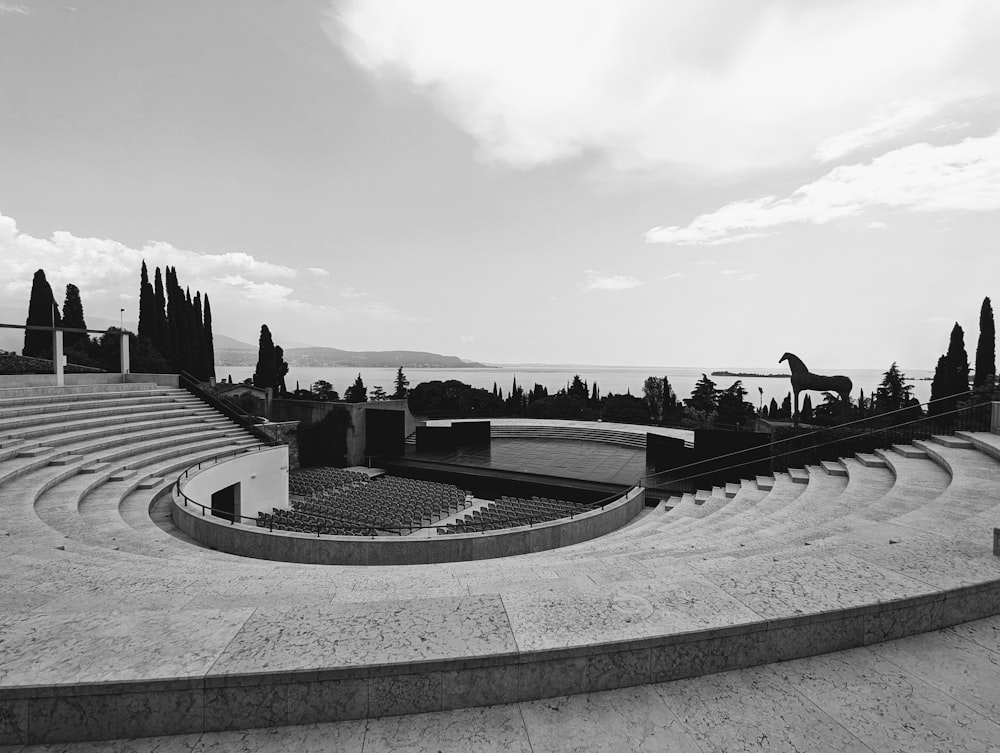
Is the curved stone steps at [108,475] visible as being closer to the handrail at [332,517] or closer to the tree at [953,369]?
the handrail at [332,517]

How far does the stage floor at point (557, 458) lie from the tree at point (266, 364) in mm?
18935

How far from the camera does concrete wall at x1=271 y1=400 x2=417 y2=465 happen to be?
2545 cm

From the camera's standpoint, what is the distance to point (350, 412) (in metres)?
25.7

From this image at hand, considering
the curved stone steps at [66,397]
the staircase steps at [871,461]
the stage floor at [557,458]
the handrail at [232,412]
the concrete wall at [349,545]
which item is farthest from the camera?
the stage floor at [557,458]

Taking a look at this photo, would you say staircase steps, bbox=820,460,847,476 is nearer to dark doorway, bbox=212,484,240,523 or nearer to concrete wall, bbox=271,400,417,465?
dark doorway, bbox=212,484,240,523

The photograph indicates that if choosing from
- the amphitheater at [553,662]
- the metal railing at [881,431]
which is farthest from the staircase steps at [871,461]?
the amphitheater at [553,662]

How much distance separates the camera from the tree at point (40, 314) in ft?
89.4

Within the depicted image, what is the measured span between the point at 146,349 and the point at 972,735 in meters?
34.7

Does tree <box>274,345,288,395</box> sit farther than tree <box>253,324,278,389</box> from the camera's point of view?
Yes

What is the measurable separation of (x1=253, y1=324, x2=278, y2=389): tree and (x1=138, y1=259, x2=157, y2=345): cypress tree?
7.40 meters

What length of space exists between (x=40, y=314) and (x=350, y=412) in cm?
2131

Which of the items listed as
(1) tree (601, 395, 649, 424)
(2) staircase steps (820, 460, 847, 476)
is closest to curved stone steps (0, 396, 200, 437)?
(2) staircase steps (820, 460, 847, 476)

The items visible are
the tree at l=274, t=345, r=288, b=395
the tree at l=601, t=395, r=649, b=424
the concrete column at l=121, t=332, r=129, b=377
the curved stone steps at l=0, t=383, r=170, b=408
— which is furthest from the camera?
the tree at l=274, t=345, r=288, b=395

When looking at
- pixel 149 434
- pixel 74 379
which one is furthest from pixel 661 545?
pixel 74 379
